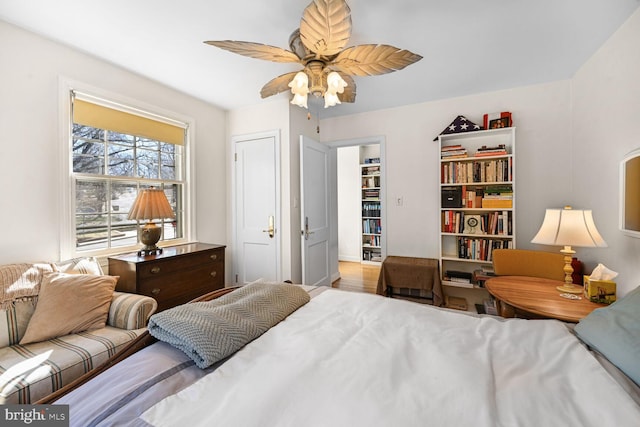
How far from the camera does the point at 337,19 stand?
1.36 meters

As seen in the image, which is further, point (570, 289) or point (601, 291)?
point (570, 289)

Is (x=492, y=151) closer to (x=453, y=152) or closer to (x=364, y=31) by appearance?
(x=453, y=152)

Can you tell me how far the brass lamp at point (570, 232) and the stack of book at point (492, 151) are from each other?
1169mm

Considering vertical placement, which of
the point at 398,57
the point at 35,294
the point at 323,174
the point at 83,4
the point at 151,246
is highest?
the point at 83,4

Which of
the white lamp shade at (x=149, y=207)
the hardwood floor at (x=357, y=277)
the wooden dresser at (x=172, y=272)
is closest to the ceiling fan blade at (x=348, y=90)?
the white lamp shade at (x=149, y=207)

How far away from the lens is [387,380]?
0.80 m

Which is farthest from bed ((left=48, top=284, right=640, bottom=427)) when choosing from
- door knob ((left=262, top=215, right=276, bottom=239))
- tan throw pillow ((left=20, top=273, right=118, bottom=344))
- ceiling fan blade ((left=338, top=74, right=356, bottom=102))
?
door knob ((left=262, top=215, right=276, bottom=239))

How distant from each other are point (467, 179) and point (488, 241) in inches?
28.0

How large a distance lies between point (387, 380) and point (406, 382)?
57 millimetres

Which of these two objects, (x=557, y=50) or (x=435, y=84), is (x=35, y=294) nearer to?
(x=435, y=84)

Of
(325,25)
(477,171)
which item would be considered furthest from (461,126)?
(325,25)

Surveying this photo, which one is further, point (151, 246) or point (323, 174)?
point (323, 174)

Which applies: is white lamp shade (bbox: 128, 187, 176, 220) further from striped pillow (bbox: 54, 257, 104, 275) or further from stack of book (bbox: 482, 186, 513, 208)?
stack of book (bbox: 482, 186, 513, 208)

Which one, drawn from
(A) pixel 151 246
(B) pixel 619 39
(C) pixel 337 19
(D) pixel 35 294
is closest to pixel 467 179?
(B) pixel 619 39
